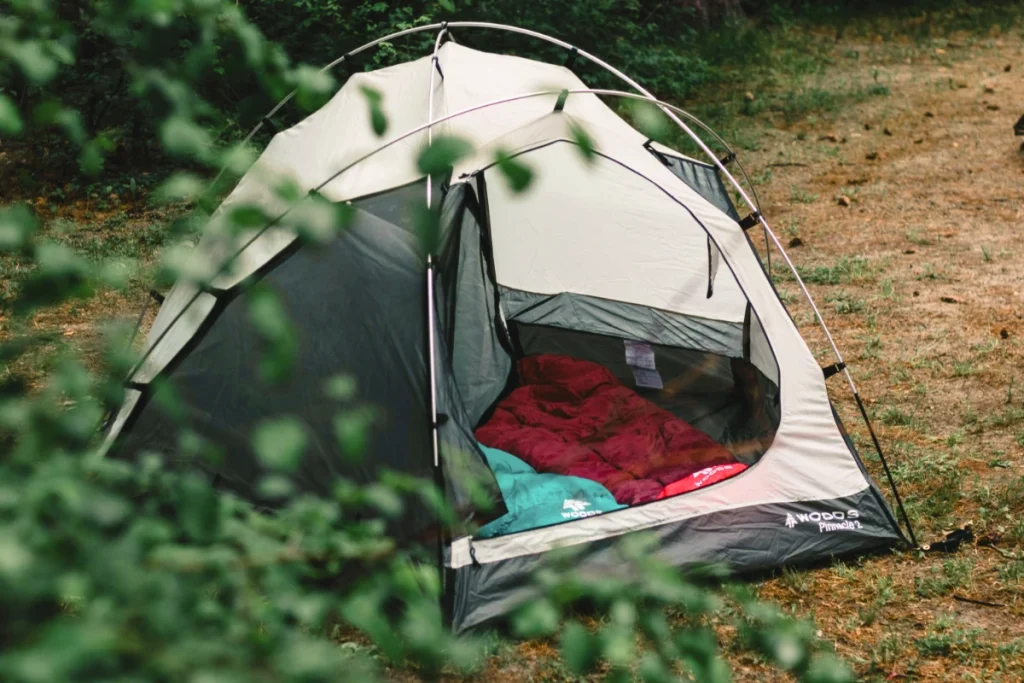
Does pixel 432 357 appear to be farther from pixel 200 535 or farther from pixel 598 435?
pixel 200 535

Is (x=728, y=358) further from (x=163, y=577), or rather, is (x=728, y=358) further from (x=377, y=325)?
(x=163, y=577)

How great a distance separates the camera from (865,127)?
31.7 feet

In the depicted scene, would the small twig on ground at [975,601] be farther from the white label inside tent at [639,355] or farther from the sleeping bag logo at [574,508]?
the white label inside tent at [639,355]

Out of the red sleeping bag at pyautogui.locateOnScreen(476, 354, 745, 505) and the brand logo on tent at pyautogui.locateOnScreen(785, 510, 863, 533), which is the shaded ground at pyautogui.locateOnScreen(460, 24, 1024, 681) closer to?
the brand logo on tent at pyautogui.locateOnScreen(785, 510, 863, 533)

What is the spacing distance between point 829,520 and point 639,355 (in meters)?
1.71

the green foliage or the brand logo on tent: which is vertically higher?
the green foliage

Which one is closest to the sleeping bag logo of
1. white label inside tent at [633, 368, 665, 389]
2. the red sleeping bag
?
the red sleeping bag

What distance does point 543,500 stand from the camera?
392 centimetres

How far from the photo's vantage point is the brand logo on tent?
3791mm

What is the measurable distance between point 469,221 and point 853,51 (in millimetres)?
8769

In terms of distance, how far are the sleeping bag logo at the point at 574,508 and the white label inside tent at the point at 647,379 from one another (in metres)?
1.38

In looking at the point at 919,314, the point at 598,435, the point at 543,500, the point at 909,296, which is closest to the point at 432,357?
the point at 543,500

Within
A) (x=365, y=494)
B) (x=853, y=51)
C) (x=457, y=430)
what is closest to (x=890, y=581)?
(x=457, y=430)

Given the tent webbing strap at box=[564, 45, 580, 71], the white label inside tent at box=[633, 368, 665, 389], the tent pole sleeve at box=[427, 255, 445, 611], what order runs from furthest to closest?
the white label inside tent at box=[633, 368, 665, 389]
the tent webbing strap at box=[564, 45, 580, 71]
the tent pole sleeve at box=[427, 255, 445, 611]
